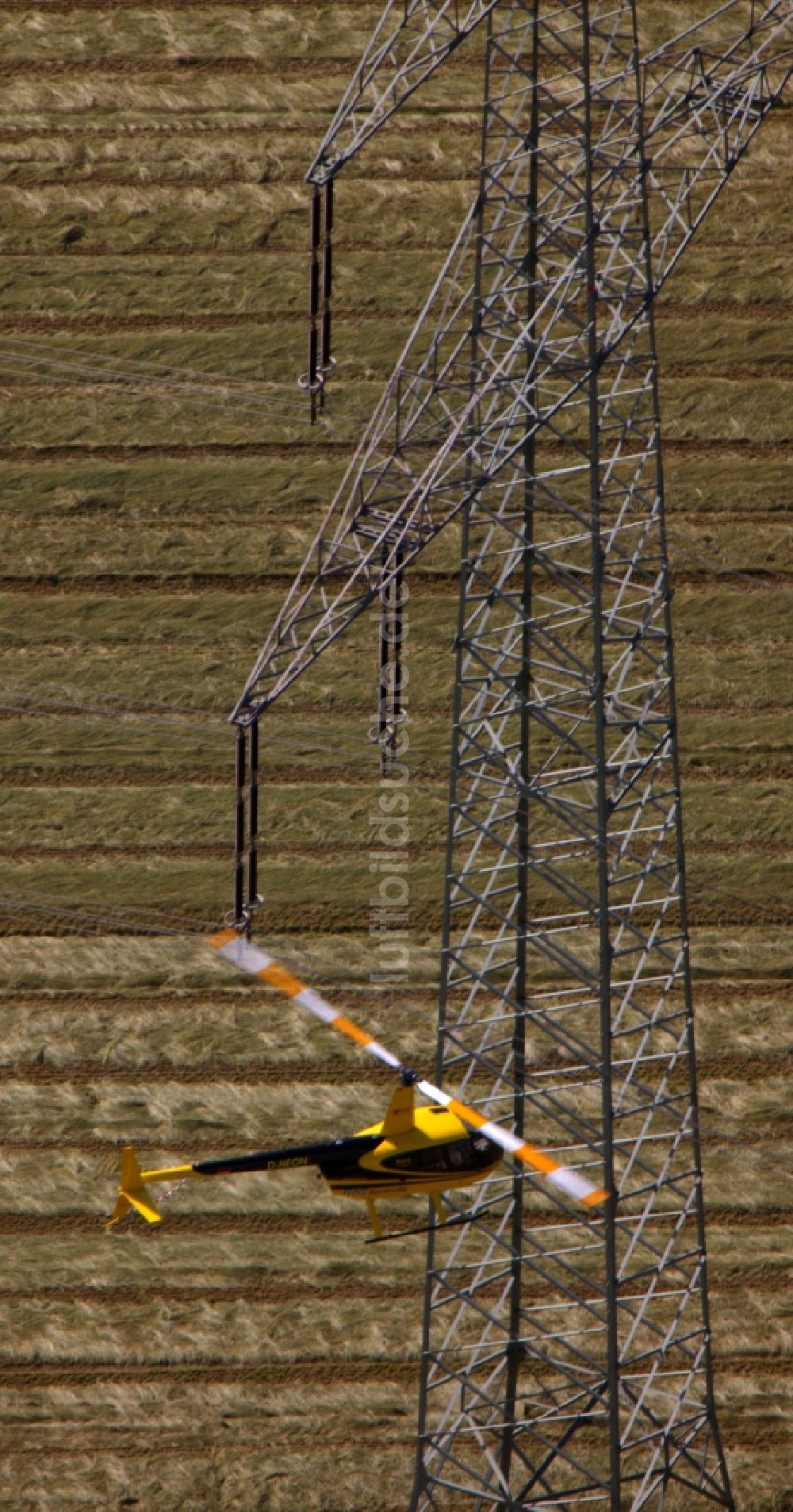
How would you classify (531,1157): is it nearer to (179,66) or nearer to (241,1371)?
(241,1371)

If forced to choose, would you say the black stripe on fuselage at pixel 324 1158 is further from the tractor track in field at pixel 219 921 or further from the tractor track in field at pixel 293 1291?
the tractor track in field at pixel 219 921

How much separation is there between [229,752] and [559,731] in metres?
12.6

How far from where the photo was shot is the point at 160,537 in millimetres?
34938

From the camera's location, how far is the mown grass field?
30.8m

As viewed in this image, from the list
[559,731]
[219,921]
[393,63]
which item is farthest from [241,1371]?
[393,63]

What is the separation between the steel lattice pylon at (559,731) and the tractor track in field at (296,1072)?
2.39ft

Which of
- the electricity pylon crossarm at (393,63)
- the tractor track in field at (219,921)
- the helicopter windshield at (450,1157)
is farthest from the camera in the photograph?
the tractor track in field at (219,921)

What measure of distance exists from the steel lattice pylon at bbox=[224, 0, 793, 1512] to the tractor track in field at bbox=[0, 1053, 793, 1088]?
728 mm

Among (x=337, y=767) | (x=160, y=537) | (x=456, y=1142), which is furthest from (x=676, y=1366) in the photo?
(x=160, y=537)

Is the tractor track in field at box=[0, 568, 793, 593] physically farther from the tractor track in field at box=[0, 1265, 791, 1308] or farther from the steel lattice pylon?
the tractor track in field at box=[0, 1265, 791, 1308]

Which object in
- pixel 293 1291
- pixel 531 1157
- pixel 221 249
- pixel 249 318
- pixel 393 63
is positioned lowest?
pixel 293 1291

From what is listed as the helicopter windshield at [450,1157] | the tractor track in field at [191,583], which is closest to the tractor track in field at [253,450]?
the tractor track in field at [191,583]

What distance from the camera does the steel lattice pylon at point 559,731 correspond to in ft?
74.6

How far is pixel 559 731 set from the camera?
22312 millimetres
